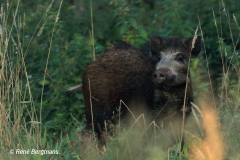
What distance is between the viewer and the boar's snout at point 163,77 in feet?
19.1

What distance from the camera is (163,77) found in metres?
5.85

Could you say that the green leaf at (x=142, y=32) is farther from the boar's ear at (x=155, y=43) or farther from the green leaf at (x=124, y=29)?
the boar's ear at (x=155, y=43)

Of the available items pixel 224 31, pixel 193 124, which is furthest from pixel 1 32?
pixel 224 31

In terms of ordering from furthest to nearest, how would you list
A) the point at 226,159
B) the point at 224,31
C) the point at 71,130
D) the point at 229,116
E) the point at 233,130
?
the point at 224,31 → the point at 71,130 → the point at 229,116 → the point at 233,130 → the point at 226,159

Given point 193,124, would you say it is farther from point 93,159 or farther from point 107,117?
point 93,159

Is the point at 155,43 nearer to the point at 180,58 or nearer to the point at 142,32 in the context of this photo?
the point at 180,58

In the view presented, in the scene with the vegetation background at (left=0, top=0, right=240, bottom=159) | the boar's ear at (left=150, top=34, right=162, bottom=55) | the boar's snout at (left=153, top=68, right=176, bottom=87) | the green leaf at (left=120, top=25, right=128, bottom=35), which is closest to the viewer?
the boar's snout at (left=153, top=68, right=176, bottom=87)

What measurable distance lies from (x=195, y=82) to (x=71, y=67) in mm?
1442

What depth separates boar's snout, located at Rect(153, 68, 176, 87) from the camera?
19.1 ft

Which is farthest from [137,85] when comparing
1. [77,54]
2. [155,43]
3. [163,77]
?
[77,54]

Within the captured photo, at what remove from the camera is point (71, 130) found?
6.85 metres

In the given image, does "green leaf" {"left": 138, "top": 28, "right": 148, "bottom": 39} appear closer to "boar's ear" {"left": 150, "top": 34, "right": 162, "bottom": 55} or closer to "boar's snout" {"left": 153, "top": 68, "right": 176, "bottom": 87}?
"boar's ear" {"left": 150, "top": 34, "right": 162, "bottom": 55}

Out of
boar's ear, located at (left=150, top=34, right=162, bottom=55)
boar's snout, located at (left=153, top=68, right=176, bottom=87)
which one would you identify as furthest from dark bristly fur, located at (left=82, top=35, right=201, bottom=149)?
boar's snout, located at (left=153, top=68, right=176, bottom=87)

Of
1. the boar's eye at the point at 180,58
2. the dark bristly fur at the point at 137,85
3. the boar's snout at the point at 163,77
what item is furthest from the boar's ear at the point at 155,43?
the boar's snout at the point at 163,77
